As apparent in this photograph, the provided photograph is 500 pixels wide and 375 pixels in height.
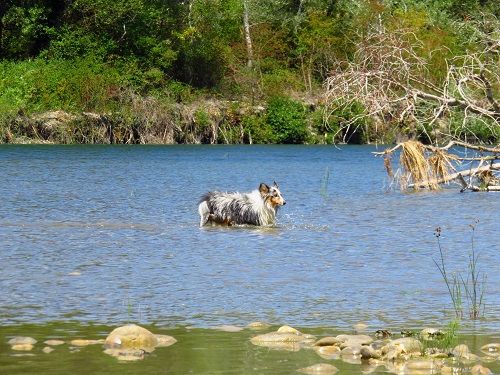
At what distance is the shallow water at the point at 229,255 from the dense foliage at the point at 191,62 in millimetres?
26840

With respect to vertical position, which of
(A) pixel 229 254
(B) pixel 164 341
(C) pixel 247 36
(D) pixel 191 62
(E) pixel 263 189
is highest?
(C) pixel 247 36

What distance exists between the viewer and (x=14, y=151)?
47.3 meters

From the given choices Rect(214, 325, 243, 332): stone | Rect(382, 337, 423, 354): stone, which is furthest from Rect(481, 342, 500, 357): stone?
Rect(214, 325, 243, 332): stone

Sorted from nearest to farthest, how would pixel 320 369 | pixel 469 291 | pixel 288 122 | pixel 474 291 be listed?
pixel 320 369, pixel 474 291, pixel 469 291, pixel 288 122

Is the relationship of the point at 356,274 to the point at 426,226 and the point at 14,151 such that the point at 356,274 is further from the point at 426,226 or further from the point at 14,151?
the point at 14,151

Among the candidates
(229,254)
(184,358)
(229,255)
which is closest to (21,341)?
(184,358)

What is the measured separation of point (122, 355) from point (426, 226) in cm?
1210

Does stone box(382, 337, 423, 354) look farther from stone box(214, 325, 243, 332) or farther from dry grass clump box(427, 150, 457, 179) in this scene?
dry grass clump box(427, 150, 457, 179)

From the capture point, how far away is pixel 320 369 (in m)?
9.07

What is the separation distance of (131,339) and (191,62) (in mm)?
59428

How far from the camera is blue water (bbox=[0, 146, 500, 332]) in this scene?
39.4 ft

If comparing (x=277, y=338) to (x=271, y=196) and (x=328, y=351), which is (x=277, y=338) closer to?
(x=328, y=351)

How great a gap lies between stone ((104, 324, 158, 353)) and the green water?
0.11 meters

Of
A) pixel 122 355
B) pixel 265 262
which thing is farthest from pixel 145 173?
pixel 122 355
